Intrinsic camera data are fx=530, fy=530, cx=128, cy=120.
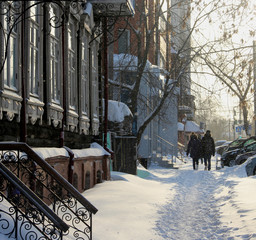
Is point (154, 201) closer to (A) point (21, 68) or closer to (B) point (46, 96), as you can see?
(B) point (46, 96)

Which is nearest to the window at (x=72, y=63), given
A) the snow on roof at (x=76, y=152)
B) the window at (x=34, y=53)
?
the snow on roof at (x=76, y=152)

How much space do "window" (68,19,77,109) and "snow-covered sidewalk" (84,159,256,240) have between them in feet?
7.64

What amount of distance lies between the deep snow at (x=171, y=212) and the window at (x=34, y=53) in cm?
260

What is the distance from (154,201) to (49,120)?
3495 millimetres

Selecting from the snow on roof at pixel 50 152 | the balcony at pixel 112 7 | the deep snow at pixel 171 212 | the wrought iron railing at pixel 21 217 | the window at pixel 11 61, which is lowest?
the deep snow at pixel 171 212

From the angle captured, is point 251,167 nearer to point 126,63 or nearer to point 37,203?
point 126,63

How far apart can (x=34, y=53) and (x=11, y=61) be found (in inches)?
53.2

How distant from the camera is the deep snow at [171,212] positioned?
852 cm

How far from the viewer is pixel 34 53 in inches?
379

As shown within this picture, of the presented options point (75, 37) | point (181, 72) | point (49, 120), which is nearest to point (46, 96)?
point (49, 120)

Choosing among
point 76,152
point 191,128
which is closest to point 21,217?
point 76,152

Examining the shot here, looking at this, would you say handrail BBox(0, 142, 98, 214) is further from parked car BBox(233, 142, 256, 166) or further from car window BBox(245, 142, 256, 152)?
car window BBox(245, 142, 256, 152)

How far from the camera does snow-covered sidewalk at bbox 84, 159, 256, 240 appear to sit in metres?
8.53

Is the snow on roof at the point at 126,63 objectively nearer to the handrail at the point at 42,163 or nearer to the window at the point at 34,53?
the window at the point at 34,53
